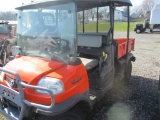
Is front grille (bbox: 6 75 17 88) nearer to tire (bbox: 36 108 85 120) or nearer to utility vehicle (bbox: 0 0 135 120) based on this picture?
utility vehicle (bbox: 0 0 135 120)

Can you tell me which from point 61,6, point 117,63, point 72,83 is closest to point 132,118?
point 117,63

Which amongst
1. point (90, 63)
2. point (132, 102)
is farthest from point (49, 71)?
point (132, 102)

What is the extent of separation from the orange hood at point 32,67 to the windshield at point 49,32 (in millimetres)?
122

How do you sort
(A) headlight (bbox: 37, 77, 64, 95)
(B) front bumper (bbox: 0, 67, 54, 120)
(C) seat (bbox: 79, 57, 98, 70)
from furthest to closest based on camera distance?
(C) seat (bbox: 79, 57, 98, 70) < (A) headlight (bbox: 37, 77, 64, 95) < (B) front bumper (bbox: 0, 67, 54, 120)

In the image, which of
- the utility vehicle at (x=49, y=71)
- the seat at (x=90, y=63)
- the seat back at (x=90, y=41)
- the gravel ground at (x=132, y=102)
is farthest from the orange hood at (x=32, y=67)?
the gravel ground at (x=132, y=102)

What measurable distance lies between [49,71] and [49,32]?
718 mm

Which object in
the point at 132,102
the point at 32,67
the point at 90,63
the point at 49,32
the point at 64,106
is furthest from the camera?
the point at 132,102

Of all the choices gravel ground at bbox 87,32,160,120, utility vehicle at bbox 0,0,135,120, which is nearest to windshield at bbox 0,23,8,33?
gravel ground at bbox 87,32,160,120

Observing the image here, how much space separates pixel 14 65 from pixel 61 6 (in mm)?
1125

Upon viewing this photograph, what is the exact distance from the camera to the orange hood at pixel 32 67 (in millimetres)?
2514

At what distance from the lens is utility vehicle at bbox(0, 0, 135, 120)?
2.42 metres

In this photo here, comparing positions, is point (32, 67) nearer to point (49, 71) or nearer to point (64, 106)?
point (49, 71)

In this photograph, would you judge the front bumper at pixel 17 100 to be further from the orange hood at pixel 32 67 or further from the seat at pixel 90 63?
the seat at pixel 90 63

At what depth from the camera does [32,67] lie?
2672 mm
